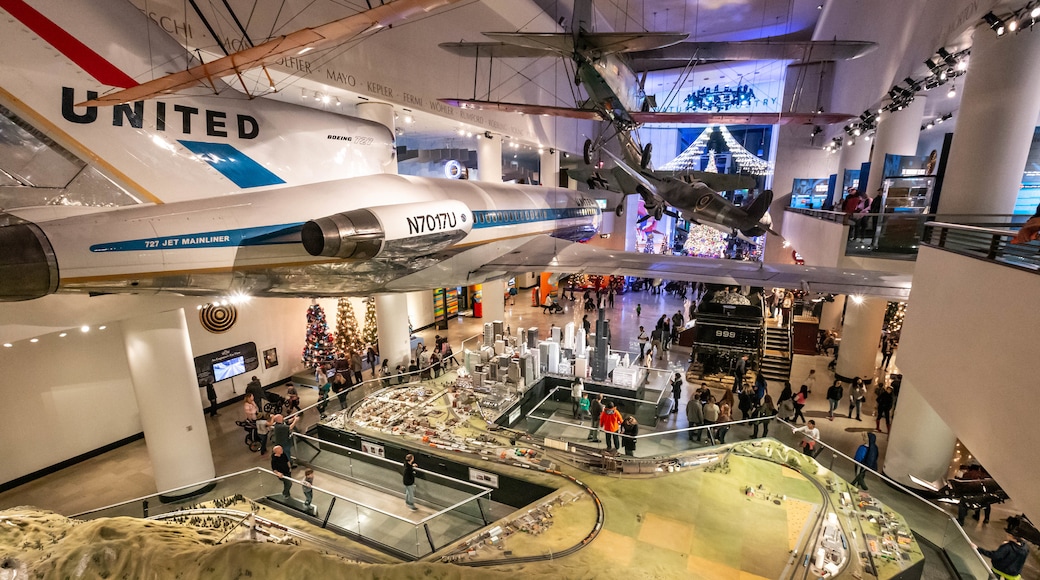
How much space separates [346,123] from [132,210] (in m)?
3.79

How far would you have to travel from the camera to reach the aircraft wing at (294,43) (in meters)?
3.83

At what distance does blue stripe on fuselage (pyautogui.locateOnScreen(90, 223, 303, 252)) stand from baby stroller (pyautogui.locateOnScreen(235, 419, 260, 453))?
24.2 ft

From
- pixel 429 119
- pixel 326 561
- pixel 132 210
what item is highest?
pixel 429 119

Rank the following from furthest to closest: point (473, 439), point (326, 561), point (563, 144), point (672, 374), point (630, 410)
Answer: point (563, 144) < point (672, 374) < point (630, 410) < point (473, 439) < point (326, 561)

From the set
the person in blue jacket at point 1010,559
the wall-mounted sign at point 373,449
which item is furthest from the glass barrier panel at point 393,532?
the person in blue jacket at point 1010,559

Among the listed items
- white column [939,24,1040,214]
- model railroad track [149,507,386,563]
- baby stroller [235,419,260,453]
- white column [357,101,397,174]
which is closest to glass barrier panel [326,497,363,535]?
model railroad track [149,507,386,563]

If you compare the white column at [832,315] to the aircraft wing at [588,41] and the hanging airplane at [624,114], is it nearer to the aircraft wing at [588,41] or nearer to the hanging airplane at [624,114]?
the hanging airplane at [624,114]

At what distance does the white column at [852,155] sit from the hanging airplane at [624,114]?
24.5 feet

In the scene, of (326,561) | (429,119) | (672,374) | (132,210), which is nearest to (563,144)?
(429,119)

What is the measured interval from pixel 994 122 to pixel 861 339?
9313 millimetres

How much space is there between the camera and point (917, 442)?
9516 millimetres

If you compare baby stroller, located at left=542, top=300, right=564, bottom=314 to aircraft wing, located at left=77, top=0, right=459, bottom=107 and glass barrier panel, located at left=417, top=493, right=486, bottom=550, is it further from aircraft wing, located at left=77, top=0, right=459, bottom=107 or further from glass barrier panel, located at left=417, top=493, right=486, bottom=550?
aircraft wing, located at left=77, top=0, right=459, bottom=107

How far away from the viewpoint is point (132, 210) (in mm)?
4891

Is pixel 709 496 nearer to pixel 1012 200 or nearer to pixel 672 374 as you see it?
pixel 672 374
